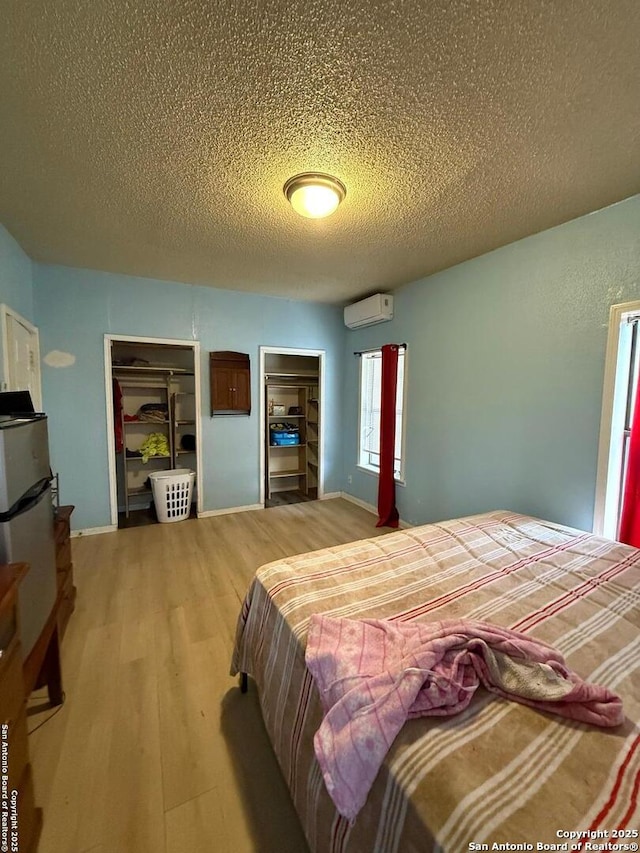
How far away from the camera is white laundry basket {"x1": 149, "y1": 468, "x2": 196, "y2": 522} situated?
3666 mm

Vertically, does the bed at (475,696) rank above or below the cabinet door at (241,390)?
below

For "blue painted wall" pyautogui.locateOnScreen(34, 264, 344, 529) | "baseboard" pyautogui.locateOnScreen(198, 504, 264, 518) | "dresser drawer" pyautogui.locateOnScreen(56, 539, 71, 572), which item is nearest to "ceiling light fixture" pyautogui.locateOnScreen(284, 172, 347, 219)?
"blue painted wall" pyautogui.locateOnScreen(34, 264, 344, 529)

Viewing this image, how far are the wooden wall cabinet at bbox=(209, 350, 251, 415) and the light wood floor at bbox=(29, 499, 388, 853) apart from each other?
6.10 feet

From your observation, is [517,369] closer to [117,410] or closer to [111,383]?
[111,383]

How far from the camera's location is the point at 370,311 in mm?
3824

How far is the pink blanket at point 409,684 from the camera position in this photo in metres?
0.79

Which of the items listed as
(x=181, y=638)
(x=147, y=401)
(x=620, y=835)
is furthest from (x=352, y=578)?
(x=147, y=401)

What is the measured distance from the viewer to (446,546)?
71.1 inches

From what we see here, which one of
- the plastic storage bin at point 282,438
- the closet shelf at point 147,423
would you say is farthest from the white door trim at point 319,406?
the closet shelf at point 147,423

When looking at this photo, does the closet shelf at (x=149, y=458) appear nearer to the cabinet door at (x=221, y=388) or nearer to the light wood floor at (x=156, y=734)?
the cabinet door at (x=221, y=388)

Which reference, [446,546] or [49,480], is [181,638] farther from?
[446,546]

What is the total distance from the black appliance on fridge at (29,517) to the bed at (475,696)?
0.84 m

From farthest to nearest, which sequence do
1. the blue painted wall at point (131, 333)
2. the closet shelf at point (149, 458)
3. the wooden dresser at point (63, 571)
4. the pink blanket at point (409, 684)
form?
1. the closet shelf at point (149, 458)
2. the blue painted wall at point (131, 333)
3. the wooden dresser at point (63, 571)
4. the pink blanket at point (409, 684)

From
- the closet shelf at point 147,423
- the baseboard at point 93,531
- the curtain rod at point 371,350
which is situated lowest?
the baseboard at point 93,531
